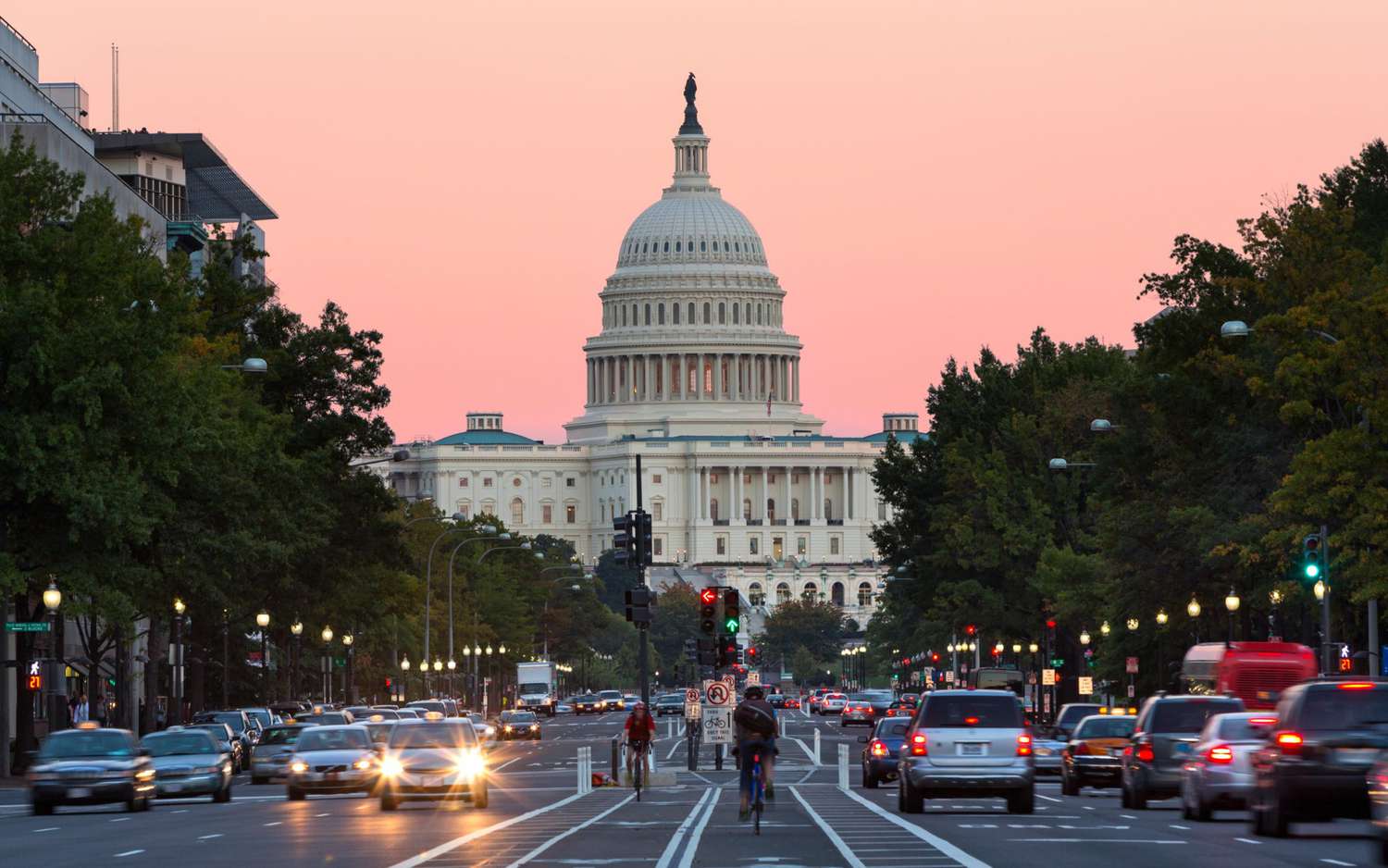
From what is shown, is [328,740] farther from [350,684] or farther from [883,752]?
[350,684]

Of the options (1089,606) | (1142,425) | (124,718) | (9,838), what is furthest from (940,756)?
(1089,606)

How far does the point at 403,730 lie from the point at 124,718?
29.8 metres

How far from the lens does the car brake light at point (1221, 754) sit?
112 feet

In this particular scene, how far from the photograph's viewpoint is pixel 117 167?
424 ft

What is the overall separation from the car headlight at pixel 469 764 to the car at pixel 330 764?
7646 mm

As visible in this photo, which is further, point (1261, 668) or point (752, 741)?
point (1261, 668)

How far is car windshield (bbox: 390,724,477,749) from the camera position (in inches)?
1641

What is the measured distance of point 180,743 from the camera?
160ft

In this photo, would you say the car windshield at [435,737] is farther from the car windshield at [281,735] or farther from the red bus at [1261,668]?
the car windshield at [281,735]

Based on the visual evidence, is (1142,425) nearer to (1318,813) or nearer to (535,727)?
(535,727)

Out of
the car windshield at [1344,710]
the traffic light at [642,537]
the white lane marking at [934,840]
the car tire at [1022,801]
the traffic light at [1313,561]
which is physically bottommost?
the white lane marking at [934,840]

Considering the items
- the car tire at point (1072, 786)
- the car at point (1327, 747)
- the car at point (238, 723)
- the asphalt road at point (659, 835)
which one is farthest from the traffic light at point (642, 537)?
the car at point (1327, 747)

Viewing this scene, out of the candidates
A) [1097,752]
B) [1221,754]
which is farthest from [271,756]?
[1221,754]

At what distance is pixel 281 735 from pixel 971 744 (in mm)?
27934
